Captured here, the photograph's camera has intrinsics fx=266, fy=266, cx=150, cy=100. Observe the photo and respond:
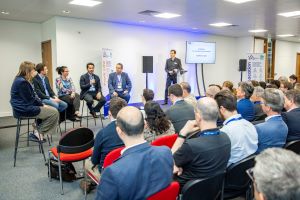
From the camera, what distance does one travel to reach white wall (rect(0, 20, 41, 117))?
738 cm

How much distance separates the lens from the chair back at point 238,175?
2023mm

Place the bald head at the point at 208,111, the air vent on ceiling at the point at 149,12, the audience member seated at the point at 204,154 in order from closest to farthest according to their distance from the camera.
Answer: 1. the audience member seated at the point at 204,154
2. the bald head at the point at 208,111
3. the air vent on ceiling at the point at 149,12

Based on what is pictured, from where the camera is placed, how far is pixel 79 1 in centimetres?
559

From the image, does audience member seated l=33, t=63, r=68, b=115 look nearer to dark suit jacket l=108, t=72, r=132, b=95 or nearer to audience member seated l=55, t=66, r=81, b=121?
audience member seated l=55, t=66, r=81, b=121

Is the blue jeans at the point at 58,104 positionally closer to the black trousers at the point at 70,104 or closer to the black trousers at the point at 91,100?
the black trousers at the point at 70,104

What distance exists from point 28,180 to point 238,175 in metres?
2.62

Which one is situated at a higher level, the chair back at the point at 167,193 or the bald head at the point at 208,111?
the bald head at the point at 208,111

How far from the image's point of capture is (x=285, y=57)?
46.8 feet

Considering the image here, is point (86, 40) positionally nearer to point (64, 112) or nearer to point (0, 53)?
point (0, 53)

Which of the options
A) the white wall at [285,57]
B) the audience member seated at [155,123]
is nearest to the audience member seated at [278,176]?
the audience member seated at [155,123]

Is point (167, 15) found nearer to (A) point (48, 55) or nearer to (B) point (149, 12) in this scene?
(B) point (149, 12)

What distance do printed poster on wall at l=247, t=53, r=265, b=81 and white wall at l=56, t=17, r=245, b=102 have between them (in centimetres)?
128

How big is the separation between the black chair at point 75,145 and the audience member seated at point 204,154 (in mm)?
1263

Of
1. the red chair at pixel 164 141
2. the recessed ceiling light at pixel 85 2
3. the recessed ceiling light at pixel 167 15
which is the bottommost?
the red chair at pixel 164 141
